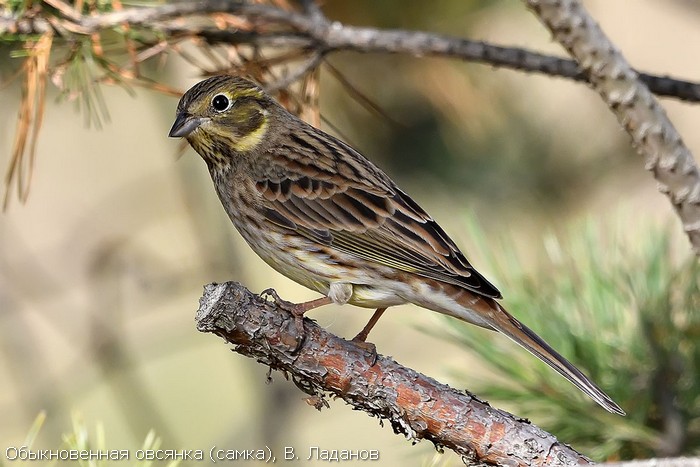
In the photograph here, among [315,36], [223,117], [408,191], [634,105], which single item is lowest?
[408,191]

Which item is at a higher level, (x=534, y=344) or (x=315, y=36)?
(x=315, y=36)

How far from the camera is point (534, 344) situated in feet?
9.67

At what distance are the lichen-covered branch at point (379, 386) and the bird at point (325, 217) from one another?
485 millimetres

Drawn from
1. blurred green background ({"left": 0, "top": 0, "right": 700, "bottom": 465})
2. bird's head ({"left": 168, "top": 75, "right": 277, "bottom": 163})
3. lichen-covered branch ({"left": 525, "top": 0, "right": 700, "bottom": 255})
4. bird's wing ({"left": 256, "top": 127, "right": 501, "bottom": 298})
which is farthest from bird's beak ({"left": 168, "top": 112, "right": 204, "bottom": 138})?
lichen-covered branch ({"left": 525, "top": 0, "right": 700, "bottom": 255})

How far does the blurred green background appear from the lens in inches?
162

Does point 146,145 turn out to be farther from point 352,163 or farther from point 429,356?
point 352,163

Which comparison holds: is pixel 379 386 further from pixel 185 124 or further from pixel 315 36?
pixel 185 124

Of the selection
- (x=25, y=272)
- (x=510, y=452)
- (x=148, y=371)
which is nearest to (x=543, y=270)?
(x=510, y=452)

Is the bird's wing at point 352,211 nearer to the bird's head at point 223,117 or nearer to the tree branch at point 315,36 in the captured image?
the bird's head at point 223,117

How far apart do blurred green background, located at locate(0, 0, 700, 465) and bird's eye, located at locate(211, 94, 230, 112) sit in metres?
0.58

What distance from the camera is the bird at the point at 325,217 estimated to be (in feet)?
10.3

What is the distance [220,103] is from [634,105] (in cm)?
150

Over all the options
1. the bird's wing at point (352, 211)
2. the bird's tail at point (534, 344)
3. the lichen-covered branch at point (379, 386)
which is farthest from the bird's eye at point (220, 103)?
the lichen-covered branch at point (379, 386)

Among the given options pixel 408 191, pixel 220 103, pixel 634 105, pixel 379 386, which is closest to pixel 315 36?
pixel 220 103
